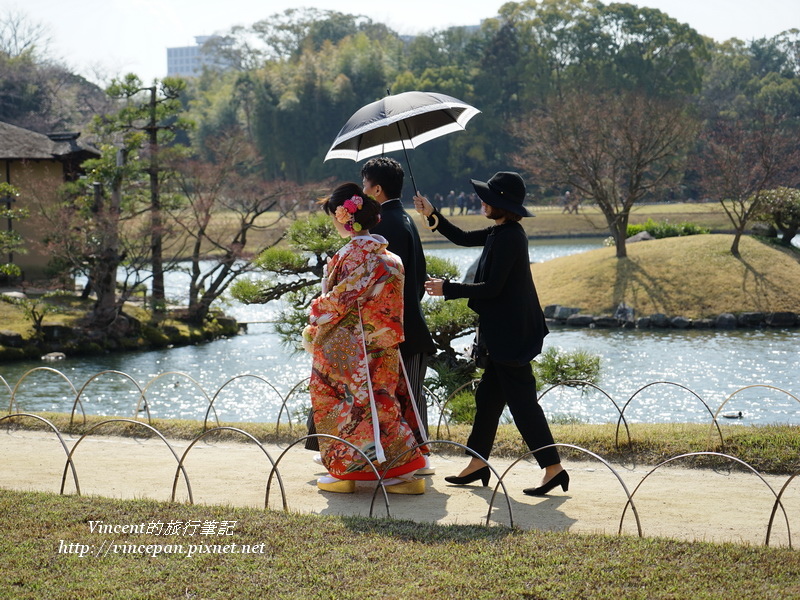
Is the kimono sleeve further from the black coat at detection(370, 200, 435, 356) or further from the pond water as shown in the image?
the pond water

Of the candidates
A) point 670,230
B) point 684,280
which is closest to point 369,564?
point 684,280

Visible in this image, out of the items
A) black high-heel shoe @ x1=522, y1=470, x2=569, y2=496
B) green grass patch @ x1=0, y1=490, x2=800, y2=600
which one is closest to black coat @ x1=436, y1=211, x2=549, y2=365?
black high-heel shoe @ x1=522, y1=470, x2=569, y2=496

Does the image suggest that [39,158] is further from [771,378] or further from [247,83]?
[247,83]

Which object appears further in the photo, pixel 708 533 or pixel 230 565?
pixel 708 533

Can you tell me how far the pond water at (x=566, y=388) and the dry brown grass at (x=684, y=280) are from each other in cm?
115

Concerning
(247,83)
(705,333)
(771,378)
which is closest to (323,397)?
(771,378)

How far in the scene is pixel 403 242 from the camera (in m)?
5.13

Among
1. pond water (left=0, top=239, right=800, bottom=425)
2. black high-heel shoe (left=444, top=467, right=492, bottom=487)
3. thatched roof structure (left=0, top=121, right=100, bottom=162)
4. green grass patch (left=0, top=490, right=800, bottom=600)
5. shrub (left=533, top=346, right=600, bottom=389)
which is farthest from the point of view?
thatched roof structure (left=0, top=121, right=100, bottom=162)

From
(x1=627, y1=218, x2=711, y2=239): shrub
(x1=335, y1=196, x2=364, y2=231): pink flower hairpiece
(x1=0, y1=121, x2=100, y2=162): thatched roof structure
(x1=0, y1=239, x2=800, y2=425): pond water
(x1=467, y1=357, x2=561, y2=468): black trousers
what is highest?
(x1=0, y1=121, x2=100, y2=162): thatched roof structure

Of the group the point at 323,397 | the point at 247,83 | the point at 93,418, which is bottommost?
Answer: the point at 93,418

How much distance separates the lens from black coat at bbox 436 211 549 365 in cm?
477

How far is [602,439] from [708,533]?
1.76 m

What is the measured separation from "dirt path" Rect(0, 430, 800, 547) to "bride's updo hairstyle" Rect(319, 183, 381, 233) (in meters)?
1.51

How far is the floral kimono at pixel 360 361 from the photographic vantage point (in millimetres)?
4836
